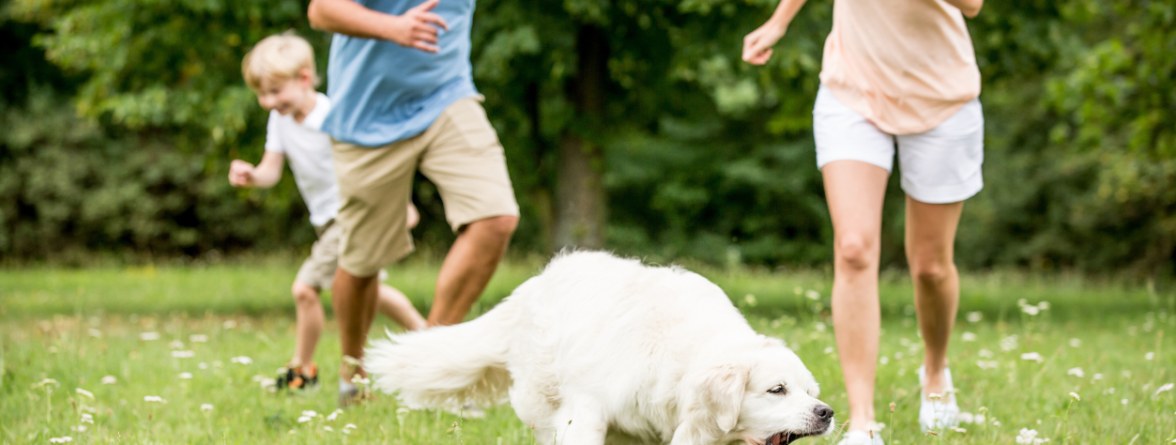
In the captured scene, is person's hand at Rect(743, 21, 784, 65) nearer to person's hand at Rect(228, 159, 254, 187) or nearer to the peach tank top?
the peach tank top

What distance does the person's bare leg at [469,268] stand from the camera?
378 cm

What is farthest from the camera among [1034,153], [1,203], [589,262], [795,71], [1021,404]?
[1034,153]

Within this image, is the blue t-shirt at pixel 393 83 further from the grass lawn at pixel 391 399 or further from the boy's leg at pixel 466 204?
the grass lawn at pixel 391 399

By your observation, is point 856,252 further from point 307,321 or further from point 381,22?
point 307,321

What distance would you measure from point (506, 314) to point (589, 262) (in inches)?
13.7

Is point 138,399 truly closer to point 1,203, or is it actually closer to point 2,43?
point 1,203

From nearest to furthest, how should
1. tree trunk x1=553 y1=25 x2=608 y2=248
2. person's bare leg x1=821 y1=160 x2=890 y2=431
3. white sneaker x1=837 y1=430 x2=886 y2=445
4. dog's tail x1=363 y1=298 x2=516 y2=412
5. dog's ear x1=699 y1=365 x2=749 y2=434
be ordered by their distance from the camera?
dog's ear x1=699 y1=365 x2=749 y2=434 < white sneaker x1=837 y1=430 x2=886 y2=445 < dog's tail x1=363 y1=298 x2=516 y2=412 < person's bare leg x1=821 y1=160 x2=890 y2=431 < tree trunk x1=553 y1=25 x2=608 y2=248

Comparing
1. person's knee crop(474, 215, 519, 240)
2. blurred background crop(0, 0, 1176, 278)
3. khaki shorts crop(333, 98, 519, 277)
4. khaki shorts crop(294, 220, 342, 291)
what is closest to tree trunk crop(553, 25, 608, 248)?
blurred background crop(0, 0, 1176, 278)

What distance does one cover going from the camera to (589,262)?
115 inches

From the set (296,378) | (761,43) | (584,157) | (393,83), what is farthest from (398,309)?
(584,157)

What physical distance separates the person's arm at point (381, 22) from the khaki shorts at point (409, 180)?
0.43m

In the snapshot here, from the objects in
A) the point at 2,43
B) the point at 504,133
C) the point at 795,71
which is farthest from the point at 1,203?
the point at 795,71

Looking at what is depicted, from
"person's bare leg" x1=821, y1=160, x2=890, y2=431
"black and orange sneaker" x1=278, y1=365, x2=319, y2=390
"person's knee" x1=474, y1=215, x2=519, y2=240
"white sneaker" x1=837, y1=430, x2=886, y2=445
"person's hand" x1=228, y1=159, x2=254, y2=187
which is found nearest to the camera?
"white sneaker" x1=837, y1=430, x2=886, y2=445

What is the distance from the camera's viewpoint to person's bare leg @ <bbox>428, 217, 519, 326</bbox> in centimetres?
378
